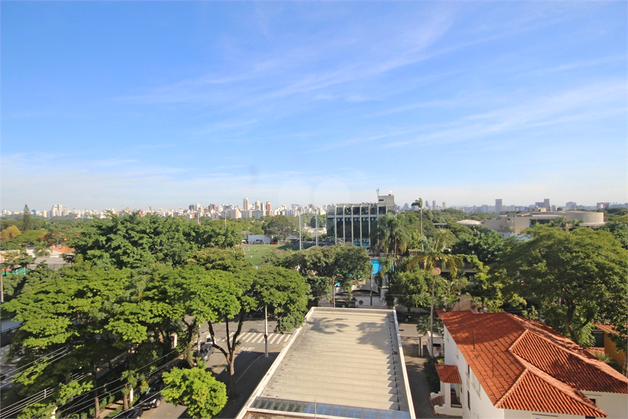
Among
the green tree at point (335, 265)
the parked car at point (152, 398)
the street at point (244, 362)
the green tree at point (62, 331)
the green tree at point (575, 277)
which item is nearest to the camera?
the green tree at point (62, 331)

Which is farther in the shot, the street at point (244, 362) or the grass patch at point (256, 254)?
the grass patch at point (256, 254)

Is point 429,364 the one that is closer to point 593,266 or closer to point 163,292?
point 593,266

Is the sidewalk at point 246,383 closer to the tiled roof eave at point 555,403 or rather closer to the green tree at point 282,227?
the tiled roof eave at point 555,403

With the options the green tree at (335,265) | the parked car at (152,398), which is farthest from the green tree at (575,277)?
the parked car at (152,398)

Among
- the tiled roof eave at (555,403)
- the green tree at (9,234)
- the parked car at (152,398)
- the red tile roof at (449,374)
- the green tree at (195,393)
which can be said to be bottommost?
the parked car at (152,398)

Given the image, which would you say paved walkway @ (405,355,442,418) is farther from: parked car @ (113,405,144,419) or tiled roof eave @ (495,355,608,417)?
parked car @ (113,405,144,419)

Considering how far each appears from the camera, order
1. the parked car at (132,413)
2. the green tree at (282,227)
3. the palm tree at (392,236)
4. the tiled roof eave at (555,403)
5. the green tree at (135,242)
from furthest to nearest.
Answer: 1. the green tree at (282,227)
2. the palm tree at (392,236)
3. the green tree at (135,242)
4. the parked car at (132,413)
5. the tiled roof eave at (555,403)

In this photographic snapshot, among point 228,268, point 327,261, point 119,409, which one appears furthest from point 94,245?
point 327,261

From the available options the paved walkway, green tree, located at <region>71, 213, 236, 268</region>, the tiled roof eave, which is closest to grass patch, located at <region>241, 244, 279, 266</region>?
green tree, located at <region>71, 213, 236, 268</region>
